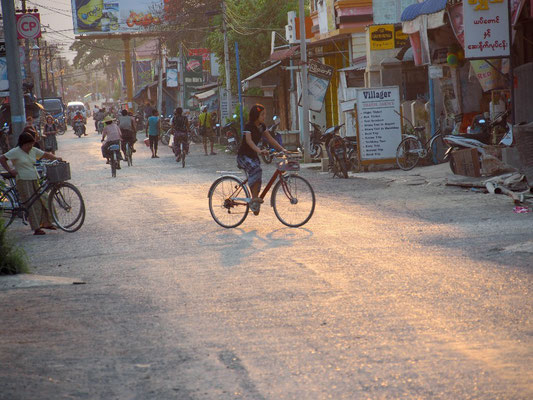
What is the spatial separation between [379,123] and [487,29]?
5402 millimetres

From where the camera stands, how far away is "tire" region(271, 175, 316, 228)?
11906 mm

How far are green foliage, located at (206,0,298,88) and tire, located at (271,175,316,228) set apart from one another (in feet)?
101

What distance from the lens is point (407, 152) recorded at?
2112 cm

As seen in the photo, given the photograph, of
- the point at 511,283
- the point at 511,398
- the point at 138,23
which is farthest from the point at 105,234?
the point at 138,23

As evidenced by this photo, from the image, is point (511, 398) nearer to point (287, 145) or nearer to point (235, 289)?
point (235, 289)

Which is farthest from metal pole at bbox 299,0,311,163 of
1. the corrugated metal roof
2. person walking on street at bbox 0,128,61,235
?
person walking on street at bbox 0,128,61,235

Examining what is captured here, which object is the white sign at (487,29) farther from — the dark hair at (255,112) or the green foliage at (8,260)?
the green foliage at (8,260)

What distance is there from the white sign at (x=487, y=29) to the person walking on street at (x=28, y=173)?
8.19m

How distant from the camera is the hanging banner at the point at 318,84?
1094 inches

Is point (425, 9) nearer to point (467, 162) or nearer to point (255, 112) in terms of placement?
point (467, 162)

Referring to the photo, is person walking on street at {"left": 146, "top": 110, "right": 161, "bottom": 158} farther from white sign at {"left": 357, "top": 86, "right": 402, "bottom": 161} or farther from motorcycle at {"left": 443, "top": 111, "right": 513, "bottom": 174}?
motorcycle at {"left": 443, "top": 111, "right": 513, "bottom": 174}

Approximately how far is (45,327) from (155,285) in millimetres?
1717

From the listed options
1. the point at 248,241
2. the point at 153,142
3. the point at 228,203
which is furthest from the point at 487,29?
the point at 153,142

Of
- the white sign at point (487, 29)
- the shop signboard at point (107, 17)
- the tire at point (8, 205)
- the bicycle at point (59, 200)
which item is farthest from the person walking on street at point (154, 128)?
the shop signboard at point (107, 17)
